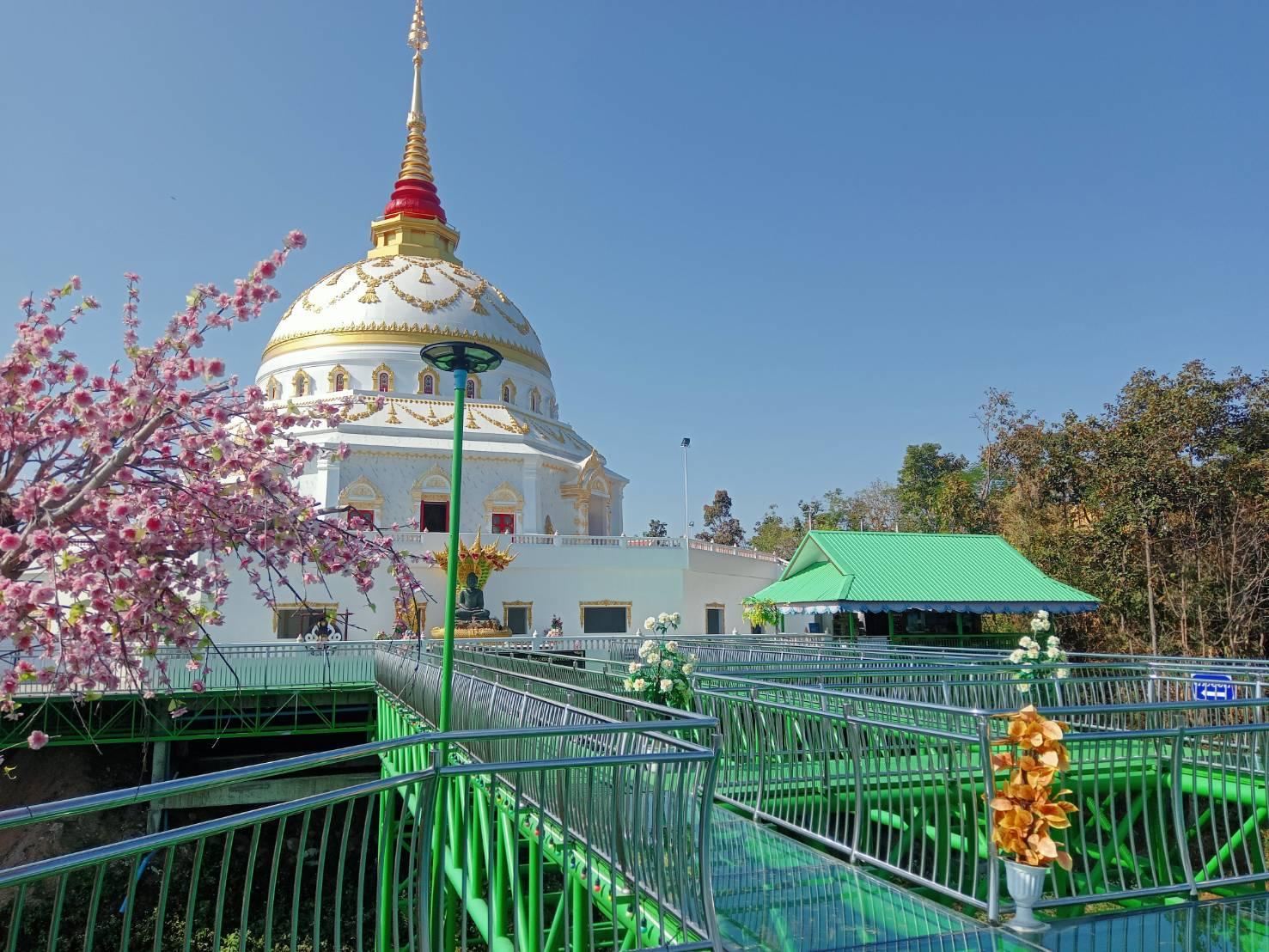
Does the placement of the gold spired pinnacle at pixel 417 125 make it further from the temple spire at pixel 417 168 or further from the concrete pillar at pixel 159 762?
the concrete pillar at pixel 159 762

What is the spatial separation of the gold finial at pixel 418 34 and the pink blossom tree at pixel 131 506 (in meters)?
53.0

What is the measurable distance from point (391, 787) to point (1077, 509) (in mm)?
34010

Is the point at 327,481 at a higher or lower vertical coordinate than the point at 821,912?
higher

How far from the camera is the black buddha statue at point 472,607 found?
95.3 feet

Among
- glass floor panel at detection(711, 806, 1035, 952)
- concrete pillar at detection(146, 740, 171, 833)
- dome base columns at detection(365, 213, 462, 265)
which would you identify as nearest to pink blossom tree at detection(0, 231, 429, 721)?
glass floor panel at detection(711, 806, 1035, 952)

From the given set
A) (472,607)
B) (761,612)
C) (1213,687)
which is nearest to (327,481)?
(472,607)

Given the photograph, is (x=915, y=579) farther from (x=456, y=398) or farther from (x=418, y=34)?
(x=418, y=34)

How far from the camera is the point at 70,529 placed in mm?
6551

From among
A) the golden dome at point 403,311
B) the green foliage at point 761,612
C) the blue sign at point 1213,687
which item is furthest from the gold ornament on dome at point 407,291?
the blue sign at point 1213,687

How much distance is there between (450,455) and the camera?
39.0 metres

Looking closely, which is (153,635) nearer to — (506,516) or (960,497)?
(506,516)

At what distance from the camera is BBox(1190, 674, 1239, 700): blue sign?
11514mm

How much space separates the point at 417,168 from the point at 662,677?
47.8 meters

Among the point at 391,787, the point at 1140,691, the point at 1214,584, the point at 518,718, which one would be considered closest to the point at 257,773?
the point at 391,787
